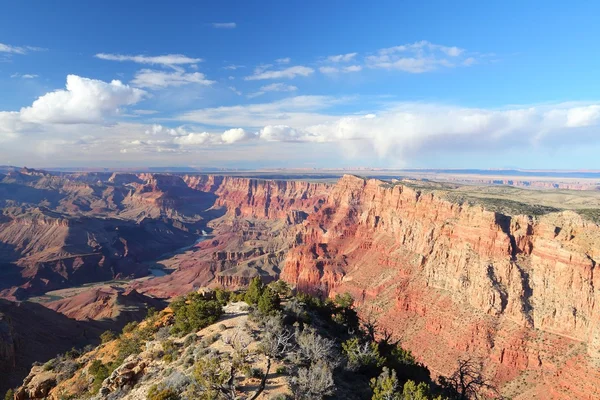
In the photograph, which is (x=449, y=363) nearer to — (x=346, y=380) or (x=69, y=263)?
(x=346, y=380)

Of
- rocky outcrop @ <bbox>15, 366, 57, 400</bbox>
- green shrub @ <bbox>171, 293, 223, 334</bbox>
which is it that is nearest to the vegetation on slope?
green shrub @ <bbox>171, 293, 223, 334</bbox>

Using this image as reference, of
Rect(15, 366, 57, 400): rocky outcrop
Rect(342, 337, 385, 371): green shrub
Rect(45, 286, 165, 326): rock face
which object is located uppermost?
Rect(342, 337, 385, 371): green shrub

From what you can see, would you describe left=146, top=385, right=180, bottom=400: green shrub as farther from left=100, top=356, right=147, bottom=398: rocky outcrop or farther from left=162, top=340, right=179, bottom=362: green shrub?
left=100, top=356, right=147, bottom=398: rocky outcrop

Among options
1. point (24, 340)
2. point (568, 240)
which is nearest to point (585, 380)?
point (568, 240)

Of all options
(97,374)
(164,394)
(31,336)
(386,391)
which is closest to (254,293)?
(97,374)

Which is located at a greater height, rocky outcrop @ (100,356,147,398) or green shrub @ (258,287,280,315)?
green shrub @ (258,287,280,315)

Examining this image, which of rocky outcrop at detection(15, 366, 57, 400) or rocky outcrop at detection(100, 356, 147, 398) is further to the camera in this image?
rocky outcrop at detection(15, 366, 57, 400)

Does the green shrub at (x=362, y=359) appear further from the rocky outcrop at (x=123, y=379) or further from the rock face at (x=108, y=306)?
the rock face at (x=108, y=306)

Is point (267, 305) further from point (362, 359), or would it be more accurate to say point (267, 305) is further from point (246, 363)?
point (362, 359)
